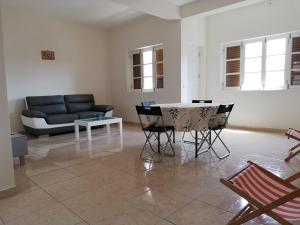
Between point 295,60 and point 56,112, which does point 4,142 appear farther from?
point 295,60

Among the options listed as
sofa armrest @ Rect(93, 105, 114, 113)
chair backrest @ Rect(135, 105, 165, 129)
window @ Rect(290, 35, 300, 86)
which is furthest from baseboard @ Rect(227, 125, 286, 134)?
sofa armrest @ Rect(93, 105, 114, 113)

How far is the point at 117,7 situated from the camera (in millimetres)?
5207

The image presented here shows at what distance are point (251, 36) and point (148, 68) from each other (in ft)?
9.16

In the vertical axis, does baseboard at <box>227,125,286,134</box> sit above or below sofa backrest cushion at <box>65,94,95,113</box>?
below

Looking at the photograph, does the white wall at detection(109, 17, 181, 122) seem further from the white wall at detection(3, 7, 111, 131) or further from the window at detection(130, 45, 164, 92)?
the white wall at detection(3, 7, 111, 131)

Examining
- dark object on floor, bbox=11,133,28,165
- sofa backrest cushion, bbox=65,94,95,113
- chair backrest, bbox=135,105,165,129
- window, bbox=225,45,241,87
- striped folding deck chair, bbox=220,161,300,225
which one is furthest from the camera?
sofa backrest cushion, bbox=65,94,95,113

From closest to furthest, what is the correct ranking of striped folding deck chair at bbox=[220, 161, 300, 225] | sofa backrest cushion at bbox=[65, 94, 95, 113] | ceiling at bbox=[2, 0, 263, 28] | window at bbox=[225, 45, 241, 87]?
striped folding deck chair at bbox=[220, 161, 300, 225] < ceiling at bbox=[2, 0, 263, 28] < window at bbox=[225, 45, 241, 87] < sofa backrest cushion at bbox=[65, 94, 95, 113]

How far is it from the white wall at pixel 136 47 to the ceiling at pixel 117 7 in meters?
0.42

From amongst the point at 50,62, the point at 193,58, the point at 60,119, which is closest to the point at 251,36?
the point at 193,58


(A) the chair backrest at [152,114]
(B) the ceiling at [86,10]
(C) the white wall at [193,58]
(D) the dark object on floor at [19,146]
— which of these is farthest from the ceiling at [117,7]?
(D) the dark object on floor at [19,146]

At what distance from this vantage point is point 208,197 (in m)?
2.12

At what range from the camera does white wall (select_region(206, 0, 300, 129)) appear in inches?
187

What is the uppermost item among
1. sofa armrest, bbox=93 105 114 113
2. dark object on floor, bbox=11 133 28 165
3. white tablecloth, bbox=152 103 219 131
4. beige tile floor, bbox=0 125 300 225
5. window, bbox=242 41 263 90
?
window, bbox=242 41 263 90

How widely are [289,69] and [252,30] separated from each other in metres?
1.23
